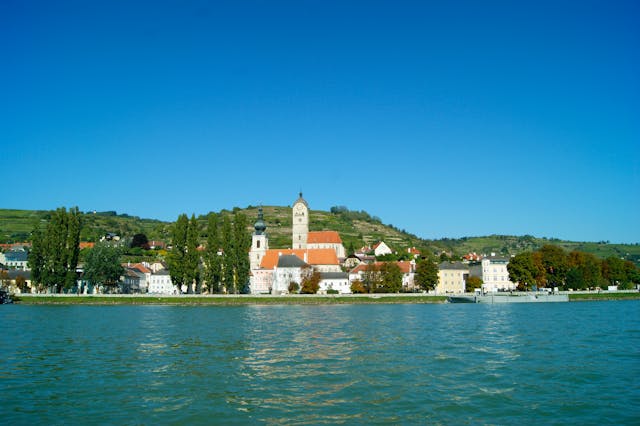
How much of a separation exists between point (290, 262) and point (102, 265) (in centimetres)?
2853

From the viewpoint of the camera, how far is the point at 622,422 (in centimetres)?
1443

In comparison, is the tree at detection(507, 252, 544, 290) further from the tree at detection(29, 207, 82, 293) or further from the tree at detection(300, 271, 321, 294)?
the tree at detection(29, 207, 82, 293)

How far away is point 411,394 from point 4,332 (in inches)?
1139

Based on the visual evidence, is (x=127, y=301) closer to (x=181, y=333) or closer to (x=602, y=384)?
(x=181, y=333)

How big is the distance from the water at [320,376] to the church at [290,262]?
5314 cm

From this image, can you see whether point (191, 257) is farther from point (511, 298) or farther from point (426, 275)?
point (511, 298)

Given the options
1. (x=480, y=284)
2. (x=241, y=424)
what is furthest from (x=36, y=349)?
(x=480, y=284)

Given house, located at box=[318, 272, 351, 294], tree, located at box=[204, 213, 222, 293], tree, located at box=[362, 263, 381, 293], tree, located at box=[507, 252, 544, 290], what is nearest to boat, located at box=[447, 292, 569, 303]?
tree, located at box=[507, 252, 544, 290]

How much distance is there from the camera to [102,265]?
76.8 meters

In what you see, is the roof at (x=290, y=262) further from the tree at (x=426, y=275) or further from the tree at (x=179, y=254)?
the tree at (x=179, y=254)

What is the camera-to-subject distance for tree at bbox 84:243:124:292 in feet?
251

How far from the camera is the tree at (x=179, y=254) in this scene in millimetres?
74125

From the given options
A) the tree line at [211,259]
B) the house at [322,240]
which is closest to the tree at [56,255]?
the tree line at [211,259]

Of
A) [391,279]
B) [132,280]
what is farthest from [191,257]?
[132,280]
